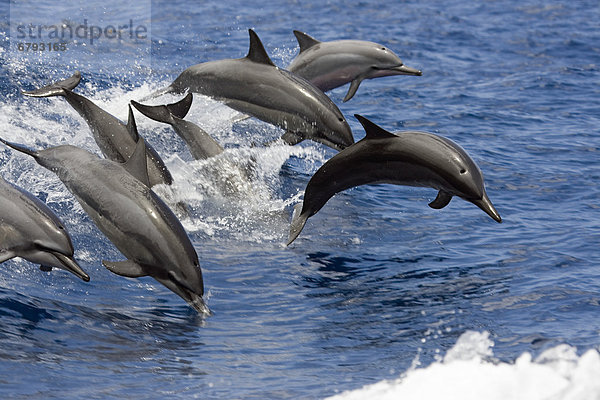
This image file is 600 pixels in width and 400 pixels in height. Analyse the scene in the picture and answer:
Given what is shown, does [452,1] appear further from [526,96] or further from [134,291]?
[134,291]

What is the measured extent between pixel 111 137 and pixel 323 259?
2876mm

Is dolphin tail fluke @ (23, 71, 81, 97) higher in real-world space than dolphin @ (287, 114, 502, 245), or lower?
higher

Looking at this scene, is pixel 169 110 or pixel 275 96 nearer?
pixel 275 96

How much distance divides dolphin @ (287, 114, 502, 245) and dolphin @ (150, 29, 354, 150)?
1.65 meters

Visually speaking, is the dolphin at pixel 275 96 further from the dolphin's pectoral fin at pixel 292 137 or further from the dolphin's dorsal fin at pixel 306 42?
the dolphin's dorsal fin at pixel 306 42

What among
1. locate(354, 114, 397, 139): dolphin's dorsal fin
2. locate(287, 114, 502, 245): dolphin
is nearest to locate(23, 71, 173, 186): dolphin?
locate(287, 114, 502, 245): dolphin

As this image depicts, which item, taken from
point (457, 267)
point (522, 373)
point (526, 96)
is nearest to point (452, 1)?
point (526, 96)

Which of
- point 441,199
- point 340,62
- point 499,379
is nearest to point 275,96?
point 340,62

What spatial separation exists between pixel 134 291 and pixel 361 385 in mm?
2968

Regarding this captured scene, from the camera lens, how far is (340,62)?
13.1 m

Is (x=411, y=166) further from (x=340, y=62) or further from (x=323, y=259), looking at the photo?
(x=340, y=62)

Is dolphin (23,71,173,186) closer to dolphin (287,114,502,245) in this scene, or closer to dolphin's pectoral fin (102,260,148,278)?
dolphin (287,114,502,245)

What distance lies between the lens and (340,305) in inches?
356

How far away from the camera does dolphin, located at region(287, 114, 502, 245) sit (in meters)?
9.09
